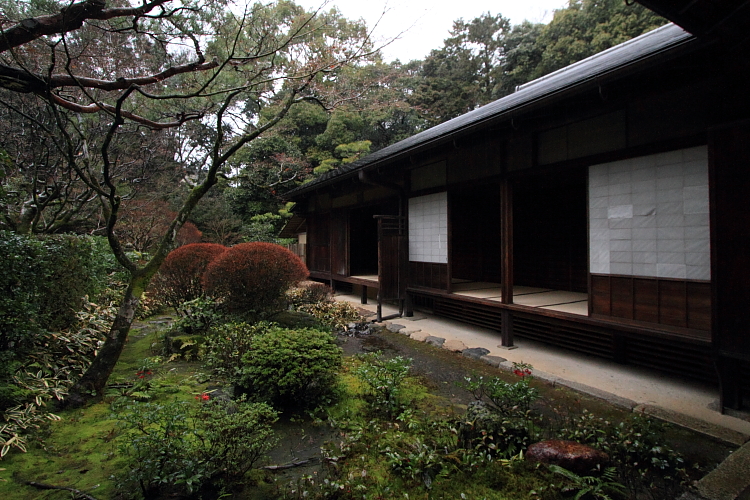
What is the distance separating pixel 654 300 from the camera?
13.8 feet

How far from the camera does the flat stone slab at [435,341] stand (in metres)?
6.23

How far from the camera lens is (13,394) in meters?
3.33

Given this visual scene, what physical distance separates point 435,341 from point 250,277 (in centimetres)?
326

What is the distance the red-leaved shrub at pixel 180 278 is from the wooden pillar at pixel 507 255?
510 centimetres

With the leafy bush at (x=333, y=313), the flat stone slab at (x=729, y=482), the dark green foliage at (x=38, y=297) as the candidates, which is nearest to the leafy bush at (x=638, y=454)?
the flat stone slab at (x=729, y=482)

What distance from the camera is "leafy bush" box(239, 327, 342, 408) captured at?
3656 mm

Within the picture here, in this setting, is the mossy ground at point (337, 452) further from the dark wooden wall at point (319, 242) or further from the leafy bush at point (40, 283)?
the dark wooden wall at point (319, 242)

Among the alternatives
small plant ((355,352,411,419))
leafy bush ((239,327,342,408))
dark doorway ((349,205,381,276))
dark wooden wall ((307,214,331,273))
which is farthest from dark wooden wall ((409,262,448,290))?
dark wooden wall ((307,214,331,273))

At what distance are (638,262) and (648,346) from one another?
113cm

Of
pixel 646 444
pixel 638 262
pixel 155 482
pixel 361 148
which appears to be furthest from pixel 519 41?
pixel 155 482

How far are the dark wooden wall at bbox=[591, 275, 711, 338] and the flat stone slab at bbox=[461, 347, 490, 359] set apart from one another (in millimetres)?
1603

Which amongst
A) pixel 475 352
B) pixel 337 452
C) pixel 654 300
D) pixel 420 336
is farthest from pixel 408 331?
pixel 337 452

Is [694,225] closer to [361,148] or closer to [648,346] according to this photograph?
[648,346]

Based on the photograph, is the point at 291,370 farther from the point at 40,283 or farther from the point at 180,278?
the point at 180,278
